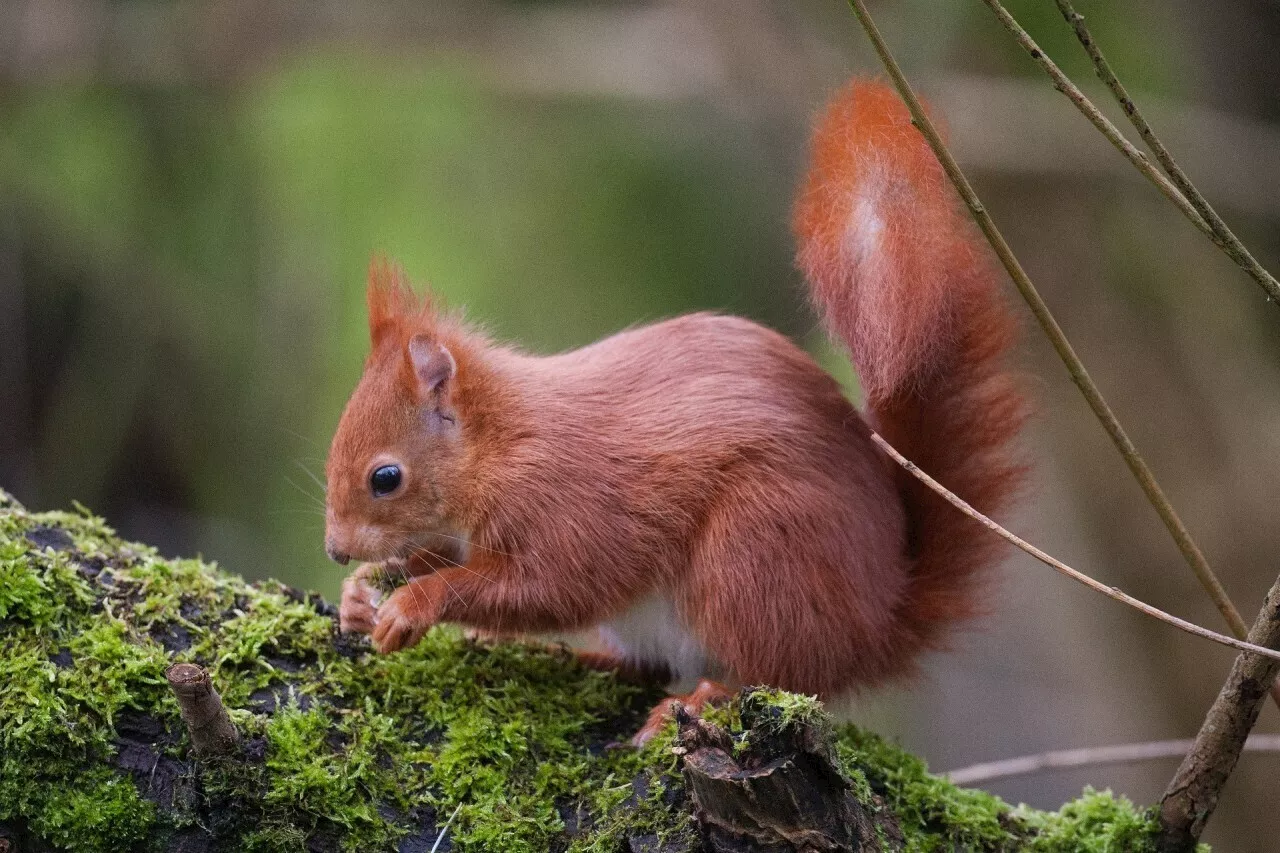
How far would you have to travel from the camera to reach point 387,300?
2.74 meters

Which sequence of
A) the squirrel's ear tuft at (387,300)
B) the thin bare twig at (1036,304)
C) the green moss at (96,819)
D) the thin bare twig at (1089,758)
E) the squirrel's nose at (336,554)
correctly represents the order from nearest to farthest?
the thin bare twig at (1036,304)
the green moss at (96,819)
the thin bare twig at (1089,758)
the squirrel's nose at (336,554)
the squirrel's ear tuft at (387,300)

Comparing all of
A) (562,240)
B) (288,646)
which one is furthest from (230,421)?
(288,646)

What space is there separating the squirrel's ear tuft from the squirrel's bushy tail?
92 cm

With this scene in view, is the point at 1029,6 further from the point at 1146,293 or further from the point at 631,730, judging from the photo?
the point at 631,730

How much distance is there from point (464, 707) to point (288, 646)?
357 millimetres

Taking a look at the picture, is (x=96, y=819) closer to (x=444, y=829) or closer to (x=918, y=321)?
(x=444, y=829)

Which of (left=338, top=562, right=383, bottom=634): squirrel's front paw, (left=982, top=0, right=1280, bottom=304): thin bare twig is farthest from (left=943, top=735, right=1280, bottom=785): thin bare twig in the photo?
(left=338, top=562, right=383, bottom=634): squirrel's front paw

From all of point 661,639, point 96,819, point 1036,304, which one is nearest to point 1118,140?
point 1036,304

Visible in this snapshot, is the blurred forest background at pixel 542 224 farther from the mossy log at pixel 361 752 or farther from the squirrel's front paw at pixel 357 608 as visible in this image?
the mossy log at pixel 361 752

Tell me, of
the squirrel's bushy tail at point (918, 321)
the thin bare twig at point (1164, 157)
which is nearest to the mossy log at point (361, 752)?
the squirrel's bushy tail at point (918, 321)

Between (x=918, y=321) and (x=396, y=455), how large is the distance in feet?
3.59

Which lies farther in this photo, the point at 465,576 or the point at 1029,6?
the point at 1029,6

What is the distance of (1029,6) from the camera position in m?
4.32

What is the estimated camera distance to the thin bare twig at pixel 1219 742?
178 centimetres
